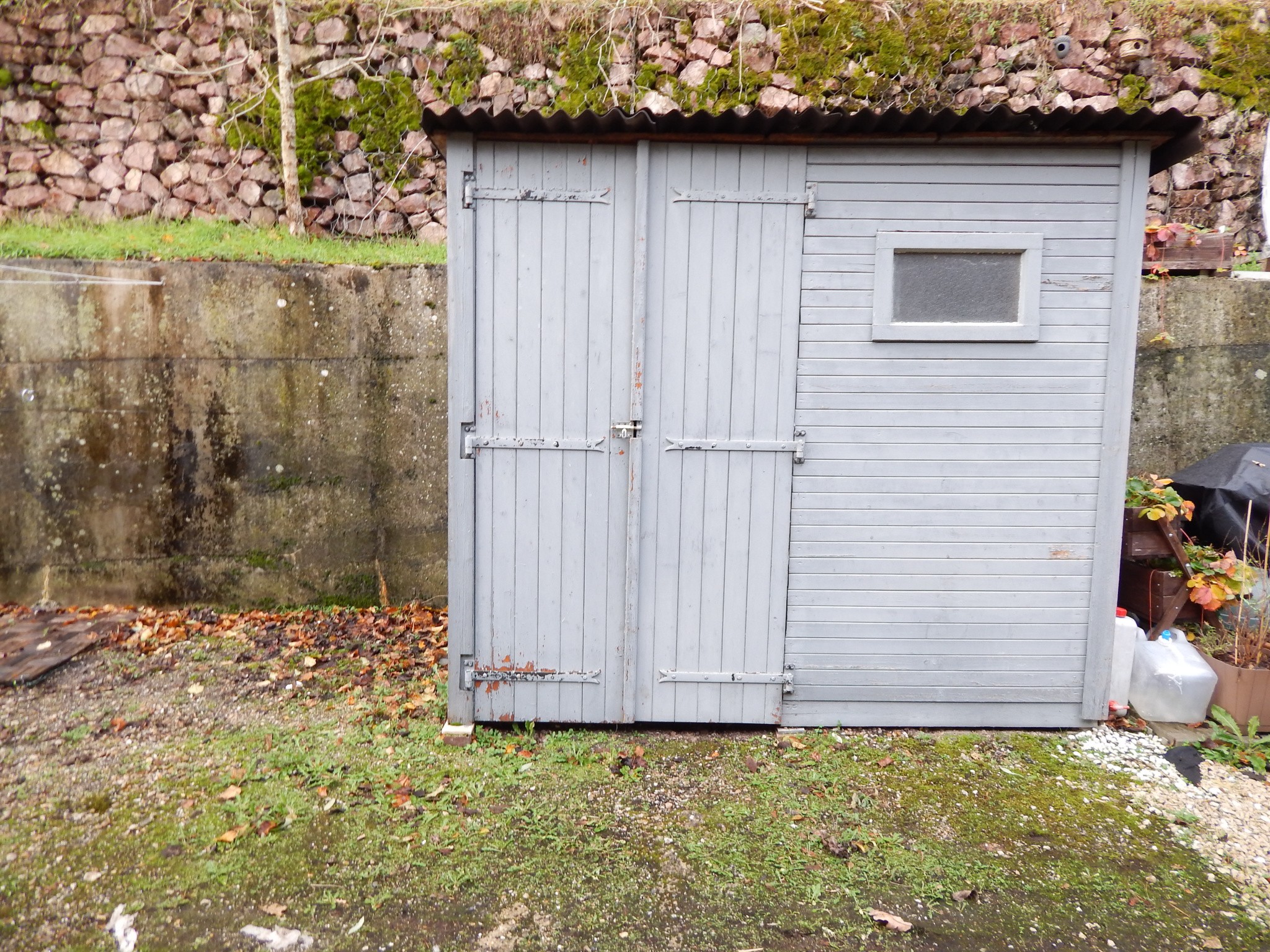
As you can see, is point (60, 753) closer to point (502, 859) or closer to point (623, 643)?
point (502, 859)

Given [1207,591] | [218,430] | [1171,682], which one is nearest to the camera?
[1171,682]

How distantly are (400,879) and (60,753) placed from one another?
7.17ft

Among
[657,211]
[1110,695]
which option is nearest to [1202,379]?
[1110,695]

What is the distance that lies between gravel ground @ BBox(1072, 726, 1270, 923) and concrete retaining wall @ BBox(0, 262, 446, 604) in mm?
4441

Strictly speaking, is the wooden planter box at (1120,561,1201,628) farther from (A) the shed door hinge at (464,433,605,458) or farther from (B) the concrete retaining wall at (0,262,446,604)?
(B) the concrete retaining wall at (0,262,446,604)

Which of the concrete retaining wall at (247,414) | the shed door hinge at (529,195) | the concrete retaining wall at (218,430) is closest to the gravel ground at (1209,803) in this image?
the concrete retaining wall at (247,414)

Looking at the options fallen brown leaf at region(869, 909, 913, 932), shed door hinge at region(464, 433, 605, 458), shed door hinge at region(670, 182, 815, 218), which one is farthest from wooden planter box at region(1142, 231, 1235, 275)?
fallen brown leaf at region(869, 909, 913, 932)

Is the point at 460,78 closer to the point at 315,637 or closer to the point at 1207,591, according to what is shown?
the point at 315,637

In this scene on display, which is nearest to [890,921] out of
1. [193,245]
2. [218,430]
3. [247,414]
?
[247,414]

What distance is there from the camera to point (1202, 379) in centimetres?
591

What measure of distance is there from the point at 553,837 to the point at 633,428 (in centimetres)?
188

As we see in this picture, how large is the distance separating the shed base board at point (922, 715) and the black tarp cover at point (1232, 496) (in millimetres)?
1598

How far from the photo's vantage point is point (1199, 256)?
5949mm

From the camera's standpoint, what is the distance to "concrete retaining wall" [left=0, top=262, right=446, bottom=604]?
19.1 feet
